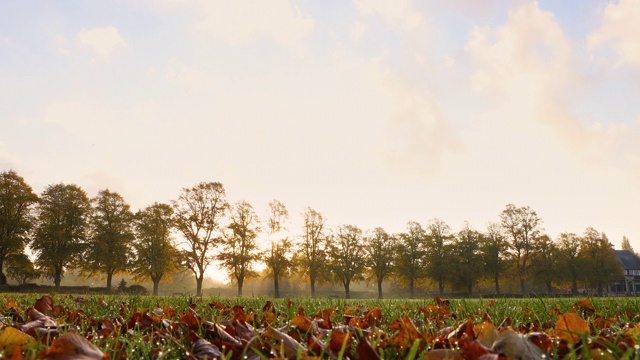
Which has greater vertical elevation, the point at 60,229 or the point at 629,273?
the point at 60,229

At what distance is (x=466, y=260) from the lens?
4850 cm

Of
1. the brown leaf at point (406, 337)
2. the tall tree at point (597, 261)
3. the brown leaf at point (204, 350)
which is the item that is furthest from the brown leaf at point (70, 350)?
the tall tree at point (597, 261)

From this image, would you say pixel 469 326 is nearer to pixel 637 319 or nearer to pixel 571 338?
pixel 571 338

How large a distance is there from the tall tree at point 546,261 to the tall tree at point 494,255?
3.70m

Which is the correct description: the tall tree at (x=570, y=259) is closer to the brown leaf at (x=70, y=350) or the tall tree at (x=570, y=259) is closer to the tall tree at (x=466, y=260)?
the tall tree at (x=466, y=260)

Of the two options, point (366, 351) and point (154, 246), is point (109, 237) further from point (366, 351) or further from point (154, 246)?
point (366, 351)

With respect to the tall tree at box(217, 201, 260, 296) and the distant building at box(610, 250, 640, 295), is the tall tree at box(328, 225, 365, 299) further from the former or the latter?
the distant building at box(610, 250, 640, 295)

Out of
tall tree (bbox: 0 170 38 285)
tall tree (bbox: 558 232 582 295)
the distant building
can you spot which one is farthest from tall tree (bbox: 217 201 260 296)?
the distant building

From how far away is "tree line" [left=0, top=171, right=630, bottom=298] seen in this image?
3706 cm

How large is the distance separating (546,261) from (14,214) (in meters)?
55.6

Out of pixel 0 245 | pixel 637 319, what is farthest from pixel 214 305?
pixel 0 245

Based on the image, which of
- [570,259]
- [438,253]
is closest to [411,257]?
[438,253]

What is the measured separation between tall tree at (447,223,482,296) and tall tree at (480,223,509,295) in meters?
0.68

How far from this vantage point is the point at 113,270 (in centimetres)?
3847
